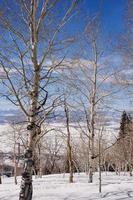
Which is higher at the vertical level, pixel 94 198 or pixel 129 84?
pixel 129 84

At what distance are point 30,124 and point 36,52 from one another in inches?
92.5

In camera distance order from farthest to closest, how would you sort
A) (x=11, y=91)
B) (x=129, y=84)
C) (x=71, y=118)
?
(x=71, y=118) < (x=129, y=84) < (x=11, y=91)

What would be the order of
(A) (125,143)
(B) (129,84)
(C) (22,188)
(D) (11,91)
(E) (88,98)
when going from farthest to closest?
(A) (125,143) < (E) (88,98) < (B) (129,84) < (D) (11,91) < (C) (22,188)

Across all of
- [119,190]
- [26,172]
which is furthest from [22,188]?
[119,190]

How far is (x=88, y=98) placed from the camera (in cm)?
2475

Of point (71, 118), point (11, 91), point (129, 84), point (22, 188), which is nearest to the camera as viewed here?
point (22, 188)

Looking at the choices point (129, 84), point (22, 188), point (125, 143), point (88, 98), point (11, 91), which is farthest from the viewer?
point (125, 143)

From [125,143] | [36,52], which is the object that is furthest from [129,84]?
[125,143]

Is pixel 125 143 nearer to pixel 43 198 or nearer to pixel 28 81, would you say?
pixel 43 198

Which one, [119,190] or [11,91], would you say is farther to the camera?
[119,190]

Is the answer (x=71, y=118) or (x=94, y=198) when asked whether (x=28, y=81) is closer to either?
(x=94, y=198)

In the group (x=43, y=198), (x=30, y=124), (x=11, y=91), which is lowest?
(x=43, y=198)

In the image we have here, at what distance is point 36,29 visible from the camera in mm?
11805

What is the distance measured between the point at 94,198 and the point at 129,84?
5245 mm
